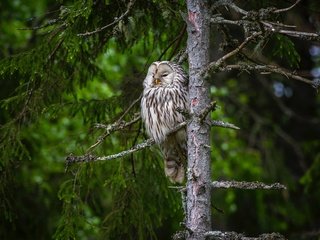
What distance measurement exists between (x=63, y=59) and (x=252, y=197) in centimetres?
545

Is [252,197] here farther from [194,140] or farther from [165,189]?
[194,140]

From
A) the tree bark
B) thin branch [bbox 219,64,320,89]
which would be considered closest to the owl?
the tree bark

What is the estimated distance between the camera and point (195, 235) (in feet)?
12.6

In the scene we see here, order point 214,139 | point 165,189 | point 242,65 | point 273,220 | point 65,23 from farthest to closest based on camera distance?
point 214,139, point 273,220, point 165,189, point 65,23, point 242,65

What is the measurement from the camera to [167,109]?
4711 millimetres

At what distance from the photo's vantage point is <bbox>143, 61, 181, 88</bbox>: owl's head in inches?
190

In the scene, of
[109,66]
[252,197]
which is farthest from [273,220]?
[109,66]

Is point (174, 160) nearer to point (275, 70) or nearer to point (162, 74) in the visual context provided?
point (162, 74)

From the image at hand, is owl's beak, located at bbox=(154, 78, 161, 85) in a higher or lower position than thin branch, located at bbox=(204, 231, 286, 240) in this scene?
higher

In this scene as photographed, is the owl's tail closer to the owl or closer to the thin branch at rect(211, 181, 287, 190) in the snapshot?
the owl

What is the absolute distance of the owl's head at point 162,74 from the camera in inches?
190

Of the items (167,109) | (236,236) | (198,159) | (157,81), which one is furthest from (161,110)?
(236,236)

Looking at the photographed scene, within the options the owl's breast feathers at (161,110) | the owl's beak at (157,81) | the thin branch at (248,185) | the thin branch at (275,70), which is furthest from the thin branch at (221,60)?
the owl's beak at (157,81)

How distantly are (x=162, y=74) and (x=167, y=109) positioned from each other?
0.30 metres
